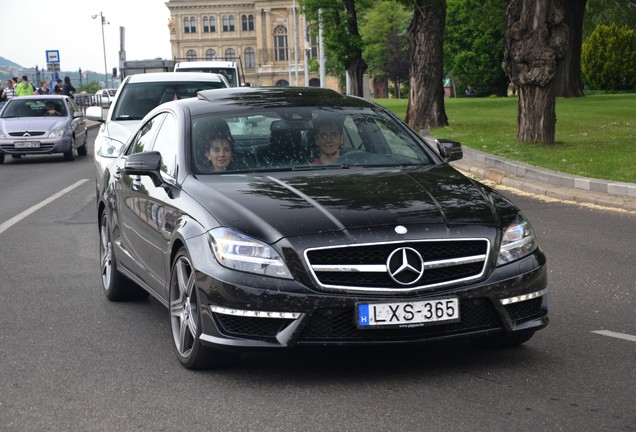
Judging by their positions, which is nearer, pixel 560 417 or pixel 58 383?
pixel 560 417

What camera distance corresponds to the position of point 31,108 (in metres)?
28.1

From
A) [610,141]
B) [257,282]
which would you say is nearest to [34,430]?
[257,282]

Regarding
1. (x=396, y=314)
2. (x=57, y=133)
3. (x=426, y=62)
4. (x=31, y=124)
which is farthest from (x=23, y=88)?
(x=396, y=314)

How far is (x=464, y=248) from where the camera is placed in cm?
573

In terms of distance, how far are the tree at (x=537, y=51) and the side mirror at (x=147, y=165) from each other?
14.8 m

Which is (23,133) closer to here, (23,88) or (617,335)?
(23,88)

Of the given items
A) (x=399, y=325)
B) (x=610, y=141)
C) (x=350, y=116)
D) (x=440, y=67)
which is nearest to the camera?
(x=399, y=325)

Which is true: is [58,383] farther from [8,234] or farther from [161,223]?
[8,234]

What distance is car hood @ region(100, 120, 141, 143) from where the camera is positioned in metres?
15.3

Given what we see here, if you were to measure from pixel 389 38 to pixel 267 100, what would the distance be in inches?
4128

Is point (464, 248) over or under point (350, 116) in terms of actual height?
under

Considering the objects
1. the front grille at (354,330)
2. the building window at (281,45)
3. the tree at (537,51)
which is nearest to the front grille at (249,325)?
the front grille at (354,330)

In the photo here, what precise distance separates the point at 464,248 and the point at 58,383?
2.19 m

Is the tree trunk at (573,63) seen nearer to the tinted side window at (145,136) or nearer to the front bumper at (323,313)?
the tinted side window at (145,136)
